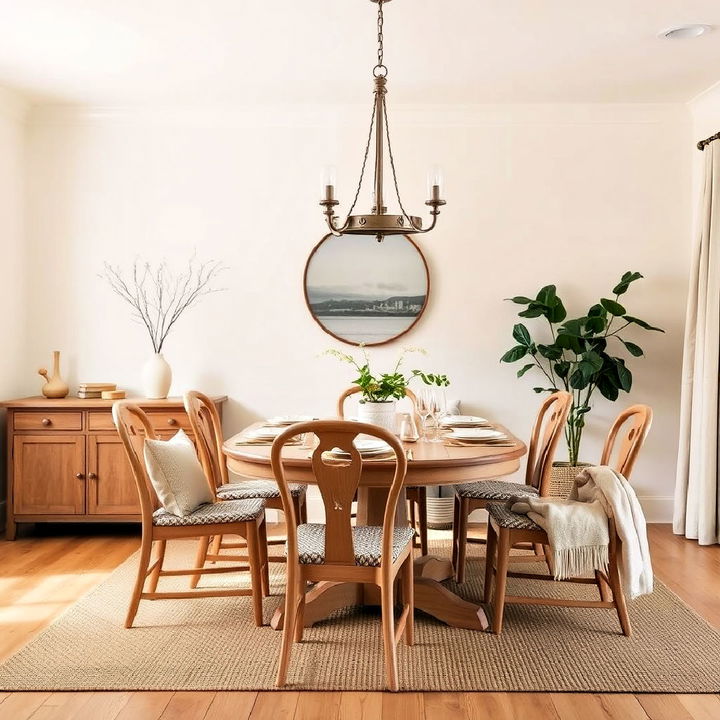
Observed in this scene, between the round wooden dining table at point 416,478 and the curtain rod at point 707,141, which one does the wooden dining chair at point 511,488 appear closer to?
the round wooden dining table at point 416,478

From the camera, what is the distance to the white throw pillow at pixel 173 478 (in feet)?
11.2

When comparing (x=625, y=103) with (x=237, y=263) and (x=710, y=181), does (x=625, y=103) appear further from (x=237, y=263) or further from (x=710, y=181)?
(x=237, y=263)

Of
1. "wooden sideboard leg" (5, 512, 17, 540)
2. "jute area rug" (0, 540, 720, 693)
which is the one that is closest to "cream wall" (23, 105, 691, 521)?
"wooden sideboard leg" (5, 512, 17, 540)

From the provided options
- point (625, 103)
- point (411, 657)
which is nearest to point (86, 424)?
point (411, 657)

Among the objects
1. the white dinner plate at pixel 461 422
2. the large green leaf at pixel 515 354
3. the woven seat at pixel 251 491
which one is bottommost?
the woven seat at pixel 251 491

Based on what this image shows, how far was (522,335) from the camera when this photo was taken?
17.1ft

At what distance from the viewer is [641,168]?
5484 millimetres

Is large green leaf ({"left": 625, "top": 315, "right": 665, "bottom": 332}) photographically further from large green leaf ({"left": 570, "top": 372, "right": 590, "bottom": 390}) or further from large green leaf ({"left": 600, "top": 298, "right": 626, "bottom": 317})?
large green leaf ({"left": 570, "top": 372, "right": 590, "bottom": 390})

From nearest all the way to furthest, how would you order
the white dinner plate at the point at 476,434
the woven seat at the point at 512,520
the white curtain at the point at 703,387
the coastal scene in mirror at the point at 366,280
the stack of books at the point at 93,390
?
the woven seat at the point at 512,520, the white dinner plate at the point at 476,434, the white curtain at the point at 703,387, the stack of books at the point at 93,390, the coastal scene in mirror at the point at 366,280

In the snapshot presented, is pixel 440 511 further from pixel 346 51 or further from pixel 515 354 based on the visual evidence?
pixel 346 51

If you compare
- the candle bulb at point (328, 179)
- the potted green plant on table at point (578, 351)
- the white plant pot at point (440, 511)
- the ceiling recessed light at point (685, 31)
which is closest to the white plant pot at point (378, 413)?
the candle bulb at point (328, 179)

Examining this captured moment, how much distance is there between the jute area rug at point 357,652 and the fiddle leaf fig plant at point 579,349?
5.02ft

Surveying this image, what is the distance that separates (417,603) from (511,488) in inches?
30.8

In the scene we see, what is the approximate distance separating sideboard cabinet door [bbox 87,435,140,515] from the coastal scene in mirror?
1492mm
